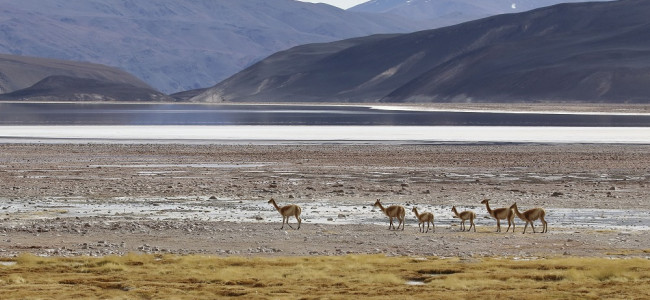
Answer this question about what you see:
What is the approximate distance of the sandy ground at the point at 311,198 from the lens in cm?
2194

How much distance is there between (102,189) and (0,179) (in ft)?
17.3

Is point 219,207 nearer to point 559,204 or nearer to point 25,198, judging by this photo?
point 25,198

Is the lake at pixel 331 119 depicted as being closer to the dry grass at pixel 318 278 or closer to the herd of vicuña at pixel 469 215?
the herd of vicuña at pixel 469 215

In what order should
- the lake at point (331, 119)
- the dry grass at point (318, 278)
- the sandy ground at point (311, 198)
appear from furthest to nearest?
1. the lake at point (331, 119)
2. the sandy ground at point (311, 198)
3. the dry grass at point (318, 278)

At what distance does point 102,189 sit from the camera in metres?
33.4

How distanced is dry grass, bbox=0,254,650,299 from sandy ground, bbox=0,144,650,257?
178cm

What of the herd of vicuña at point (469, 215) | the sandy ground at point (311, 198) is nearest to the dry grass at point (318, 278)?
the sandy ground at point (311, 198)

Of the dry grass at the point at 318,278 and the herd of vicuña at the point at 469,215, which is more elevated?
the herd of vicuña at the point at 469,215

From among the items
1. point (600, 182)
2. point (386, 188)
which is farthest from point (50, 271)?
point (600, 182)

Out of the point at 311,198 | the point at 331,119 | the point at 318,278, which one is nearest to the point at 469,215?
the point at 318,278

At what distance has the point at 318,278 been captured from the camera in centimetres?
1730

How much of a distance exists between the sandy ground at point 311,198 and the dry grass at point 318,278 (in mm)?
1776

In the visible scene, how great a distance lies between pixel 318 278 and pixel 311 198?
14141 mm

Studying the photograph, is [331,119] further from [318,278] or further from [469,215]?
[318,278]
